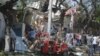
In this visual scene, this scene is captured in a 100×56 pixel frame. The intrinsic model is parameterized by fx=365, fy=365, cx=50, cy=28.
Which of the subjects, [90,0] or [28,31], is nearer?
[28,31]

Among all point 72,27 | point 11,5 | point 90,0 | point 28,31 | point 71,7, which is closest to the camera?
point 11,5

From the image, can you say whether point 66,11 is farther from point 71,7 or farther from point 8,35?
point 8,35

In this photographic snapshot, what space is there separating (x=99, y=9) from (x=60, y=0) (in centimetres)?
870

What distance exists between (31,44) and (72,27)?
24898 mm

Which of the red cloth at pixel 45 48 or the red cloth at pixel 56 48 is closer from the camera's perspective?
the red cloth at pixel 45 48

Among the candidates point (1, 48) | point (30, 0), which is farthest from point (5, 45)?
point (30, 0)

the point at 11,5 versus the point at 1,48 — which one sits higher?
the point at 11,5

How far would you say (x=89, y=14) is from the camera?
41.2m

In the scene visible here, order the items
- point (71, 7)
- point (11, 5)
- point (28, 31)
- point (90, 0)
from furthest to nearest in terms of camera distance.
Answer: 1. point (90, 0)
2. point (71, 7)
3. point (28, 31)
4. point (11, 5)

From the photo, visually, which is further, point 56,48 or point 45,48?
point 56,48

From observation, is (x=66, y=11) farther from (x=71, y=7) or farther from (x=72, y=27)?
(x=72, y=27)

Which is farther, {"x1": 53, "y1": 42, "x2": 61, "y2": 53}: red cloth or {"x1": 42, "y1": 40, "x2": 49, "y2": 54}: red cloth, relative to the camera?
{"x1": 53, "y1": 42, "x2": 61, "y2": 53}: red cloth

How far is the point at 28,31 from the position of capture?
78.7 feet

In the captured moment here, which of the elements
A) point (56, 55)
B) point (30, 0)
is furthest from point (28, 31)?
point (30, 0)
